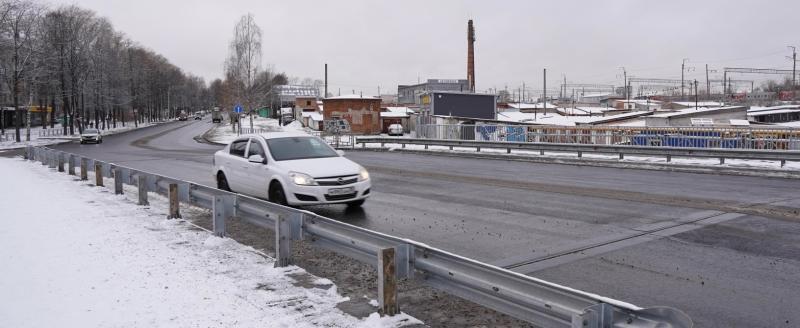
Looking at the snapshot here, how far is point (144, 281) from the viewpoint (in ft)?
21.8

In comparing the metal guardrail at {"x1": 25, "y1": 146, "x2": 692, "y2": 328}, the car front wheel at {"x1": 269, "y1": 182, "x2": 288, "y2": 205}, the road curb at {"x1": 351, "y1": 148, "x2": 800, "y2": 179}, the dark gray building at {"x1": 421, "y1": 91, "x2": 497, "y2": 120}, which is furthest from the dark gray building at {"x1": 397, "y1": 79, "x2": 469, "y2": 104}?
the metal guardrail at {"x1": 25, "y1": 146, "x2": 692, "y2": 328}

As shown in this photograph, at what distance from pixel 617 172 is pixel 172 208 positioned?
568 inches

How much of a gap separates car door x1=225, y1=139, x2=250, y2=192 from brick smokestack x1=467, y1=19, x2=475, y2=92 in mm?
57403

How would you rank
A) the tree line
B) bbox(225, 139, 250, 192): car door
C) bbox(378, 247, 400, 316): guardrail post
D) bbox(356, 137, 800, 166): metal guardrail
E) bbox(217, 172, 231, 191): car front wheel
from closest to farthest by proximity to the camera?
bbox(378, 247, 400, 316): guardrail post → bbox(225, 139, 250, 192): car door → bbox(217, 172, 231, 191): car front wheel → bbox(356, 137, 800, 166): metal guardrail → the tree line

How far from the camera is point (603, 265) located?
722 centimetres

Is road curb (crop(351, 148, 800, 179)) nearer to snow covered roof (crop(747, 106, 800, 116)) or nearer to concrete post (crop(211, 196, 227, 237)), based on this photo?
concrete post (crop(211, 196, 227, 237))

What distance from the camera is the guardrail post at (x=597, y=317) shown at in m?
3.65

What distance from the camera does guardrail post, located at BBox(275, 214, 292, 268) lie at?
23.5 ft

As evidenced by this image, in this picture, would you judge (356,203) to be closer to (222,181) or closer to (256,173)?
(256,173)

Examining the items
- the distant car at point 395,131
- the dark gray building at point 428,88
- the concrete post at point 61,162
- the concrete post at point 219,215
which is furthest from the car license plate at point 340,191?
the dark gray building at point 428,88

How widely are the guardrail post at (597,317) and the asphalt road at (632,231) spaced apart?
2.01 metres

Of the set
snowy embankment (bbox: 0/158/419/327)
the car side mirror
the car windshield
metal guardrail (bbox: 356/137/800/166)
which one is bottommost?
snowy embankment (bbox: 0/158/419/327)


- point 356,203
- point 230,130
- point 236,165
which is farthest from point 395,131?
point 356,203

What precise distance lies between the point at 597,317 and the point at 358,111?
57.1 m
